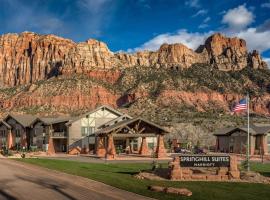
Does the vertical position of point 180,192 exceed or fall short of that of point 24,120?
it falls short

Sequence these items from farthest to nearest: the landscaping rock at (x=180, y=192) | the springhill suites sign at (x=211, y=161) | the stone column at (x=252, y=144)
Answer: the stone column at (x=252, y=144), the springhill suites sign at (x=211, y=161), the landscaping rock at (x=180, y=192)

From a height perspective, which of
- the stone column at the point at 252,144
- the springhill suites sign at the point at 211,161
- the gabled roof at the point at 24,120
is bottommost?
the stone column at the point at 252,144

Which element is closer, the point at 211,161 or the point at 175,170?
the point at 175,170

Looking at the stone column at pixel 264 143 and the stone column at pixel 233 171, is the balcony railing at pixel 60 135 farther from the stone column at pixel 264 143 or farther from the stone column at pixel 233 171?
the stone column at pixel 233 171

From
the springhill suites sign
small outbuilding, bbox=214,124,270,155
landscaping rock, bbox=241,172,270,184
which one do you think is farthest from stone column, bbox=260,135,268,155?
the springhill suites sign

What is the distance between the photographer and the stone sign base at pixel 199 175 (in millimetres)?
26688

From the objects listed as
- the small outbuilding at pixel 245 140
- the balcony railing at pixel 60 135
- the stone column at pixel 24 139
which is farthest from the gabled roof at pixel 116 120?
the small outbuilding at pixel 245 140

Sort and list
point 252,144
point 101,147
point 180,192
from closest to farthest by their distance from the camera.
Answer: point 180,192
point 101,147
point 252,144

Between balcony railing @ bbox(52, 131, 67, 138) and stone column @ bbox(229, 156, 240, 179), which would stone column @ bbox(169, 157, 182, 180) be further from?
balcony railing @ bbox(52, 131, 67, 138)

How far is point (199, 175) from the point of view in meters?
27.0

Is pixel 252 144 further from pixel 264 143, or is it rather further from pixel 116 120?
pixel 116 120

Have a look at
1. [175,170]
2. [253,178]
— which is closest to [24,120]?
[175,170]

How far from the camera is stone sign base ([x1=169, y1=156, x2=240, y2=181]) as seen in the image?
26.7 meters

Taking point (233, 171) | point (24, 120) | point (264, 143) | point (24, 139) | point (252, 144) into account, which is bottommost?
point (252, 144)
